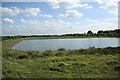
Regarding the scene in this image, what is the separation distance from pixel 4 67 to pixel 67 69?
12.7ft

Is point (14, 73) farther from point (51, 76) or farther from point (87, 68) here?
point (87, 68)

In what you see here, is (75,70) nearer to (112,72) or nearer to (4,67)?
(112,72)

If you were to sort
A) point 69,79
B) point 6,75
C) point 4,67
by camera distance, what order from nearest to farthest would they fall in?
point 69,79
point 6,75
point 4,67

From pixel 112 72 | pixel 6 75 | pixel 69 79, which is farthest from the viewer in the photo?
pixel 112 72

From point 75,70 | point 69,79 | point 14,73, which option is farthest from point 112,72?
point 14,73

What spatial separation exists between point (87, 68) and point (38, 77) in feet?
12.1

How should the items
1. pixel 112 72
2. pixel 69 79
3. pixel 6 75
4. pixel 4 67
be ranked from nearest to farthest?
pixel 69 79, pixel 6 75, pixel 112 72, pixel 4 67

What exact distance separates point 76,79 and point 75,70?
2272 mm

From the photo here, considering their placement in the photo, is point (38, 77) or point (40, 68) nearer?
point (38, 77)

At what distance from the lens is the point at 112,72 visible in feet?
42.1

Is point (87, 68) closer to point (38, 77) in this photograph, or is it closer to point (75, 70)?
point (75, 70)

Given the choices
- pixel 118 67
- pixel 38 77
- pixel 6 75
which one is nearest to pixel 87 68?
pixel 118 67

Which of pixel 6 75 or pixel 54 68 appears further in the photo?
pixel 54 68

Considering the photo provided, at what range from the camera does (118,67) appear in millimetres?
13711
